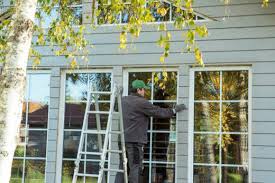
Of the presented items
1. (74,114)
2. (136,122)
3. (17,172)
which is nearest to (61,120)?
(74,114)

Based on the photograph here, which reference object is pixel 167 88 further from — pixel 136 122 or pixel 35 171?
pixel 35 171

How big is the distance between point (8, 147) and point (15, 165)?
13.3ft

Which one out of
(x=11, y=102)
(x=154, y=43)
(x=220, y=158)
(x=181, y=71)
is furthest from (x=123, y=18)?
(x=11, y=102)

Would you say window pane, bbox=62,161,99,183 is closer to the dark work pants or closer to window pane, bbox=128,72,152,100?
the dark work pants

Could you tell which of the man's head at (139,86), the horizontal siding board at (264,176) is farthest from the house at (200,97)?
the man's head at (139,86)

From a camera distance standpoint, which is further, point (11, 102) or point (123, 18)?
point (123, 18)

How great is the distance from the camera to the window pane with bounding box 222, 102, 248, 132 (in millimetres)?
6676

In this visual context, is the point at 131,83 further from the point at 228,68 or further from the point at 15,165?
the point at 15,165

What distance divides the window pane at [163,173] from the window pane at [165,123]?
480mm

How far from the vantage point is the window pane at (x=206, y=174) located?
673 centimetres

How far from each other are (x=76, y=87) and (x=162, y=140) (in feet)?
4.74

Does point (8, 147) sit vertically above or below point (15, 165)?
above

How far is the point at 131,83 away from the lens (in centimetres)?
720

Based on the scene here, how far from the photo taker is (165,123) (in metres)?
7.01
